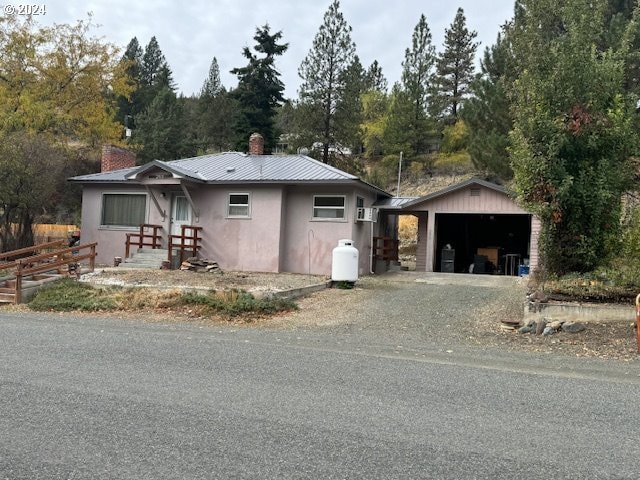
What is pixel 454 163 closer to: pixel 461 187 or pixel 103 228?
pixel 461 187

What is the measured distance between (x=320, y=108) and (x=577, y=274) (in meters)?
26.6

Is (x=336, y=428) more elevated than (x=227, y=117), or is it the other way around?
(x=227, y=117)

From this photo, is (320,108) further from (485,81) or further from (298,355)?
(298,355)

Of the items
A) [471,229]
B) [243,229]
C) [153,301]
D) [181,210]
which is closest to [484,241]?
[471,229]

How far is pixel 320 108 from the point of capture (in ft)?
116

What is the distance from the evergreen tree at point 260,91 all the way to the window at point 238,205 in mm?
18662

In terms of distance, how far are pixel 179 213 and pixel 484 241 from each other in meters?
14.6

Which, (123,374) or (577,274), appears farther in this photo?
(577,274)

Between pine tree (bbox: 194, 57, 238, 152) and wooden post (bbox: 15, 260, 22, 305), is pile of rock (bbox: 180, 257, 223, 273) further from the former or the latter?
pine tree (bbox: 194, 57, 238, 152)

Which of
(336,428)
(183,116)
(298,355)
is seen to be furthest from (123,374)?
(183,116)

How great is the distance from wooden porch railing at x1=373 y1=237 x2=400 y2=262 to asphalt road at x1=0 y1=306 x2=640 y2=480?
13.0 metres

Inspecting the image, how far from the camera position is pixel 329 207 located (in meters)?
18.7

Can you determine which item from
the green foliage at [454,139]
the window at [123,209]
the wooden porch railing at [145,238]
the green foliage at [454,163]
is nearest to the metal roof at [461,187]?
the wooden porch railing at [145,238]

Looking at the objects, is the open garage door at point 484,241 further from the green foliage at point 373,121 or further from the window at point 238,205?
the green foliage at point 373,121
